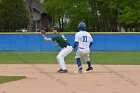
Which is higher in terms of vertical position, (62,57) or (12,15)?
(62,57)

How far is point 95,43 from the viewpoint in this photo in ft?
126

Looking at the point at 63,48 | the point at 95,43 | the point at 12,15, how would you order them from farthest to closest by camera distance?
the point at 12,15 → the point at 95,43 → the point at 63,48

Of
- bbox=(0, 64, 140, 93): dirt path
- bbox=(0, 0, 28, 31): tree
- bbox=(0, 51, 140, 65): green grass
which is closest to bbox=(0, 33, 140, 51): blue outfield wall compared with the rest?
bbox=(0, 51, 140, 65): green grass

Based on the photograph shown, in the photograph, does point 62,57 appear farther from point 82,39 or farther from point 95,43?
point 95,43

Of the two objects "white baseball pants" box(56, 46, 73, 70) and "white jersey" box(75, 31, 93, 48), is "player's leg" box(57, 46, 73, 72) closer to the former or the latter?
"white baseball pants" box(56, 46, 73, 70)

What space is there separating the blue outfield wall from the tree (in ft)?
53.3

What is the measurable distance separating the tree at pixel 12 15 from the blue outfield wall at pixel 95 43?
53.3 feet

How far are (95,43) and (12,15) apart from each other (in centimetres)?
1894

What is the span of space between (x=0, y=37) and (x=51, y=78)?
2378 cm

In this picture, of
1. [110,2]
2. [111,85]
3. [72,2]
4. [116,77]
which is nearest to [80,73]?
[116,77]

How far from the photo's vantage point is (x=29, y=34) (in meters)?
38.7

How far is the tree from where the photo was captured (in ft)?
179

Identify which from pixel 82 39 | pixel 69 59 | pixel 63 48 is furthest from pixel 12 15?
pixel 82 39

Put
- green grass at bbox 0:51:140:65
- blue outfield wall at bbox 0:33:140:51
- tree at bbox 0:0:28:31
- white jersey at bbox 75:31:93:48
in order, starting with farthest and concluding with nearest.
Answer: tree at bbox 0:0:28:31 < blue outfield wall at bbox 0:33:140:51 < green grass at bbox 0:51:140:65 < white jersey at bbox 75:31:93:48
